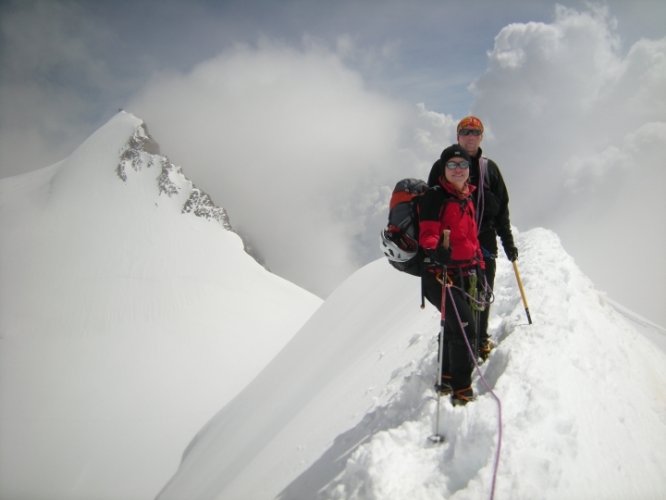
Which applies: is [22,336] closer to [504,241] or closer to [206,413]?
[206,413]

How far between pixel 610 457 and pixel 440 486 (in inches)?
55.0

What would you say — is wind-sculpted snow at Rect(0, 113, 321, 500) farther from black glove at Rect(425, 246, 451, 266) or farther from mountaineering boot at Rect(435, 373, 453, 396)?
black glove at Rect(425, 246, 451, 266)

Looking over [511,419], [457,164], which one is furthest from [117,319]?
[511,419]

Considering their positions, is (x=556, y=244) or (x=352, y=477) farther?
(x=556, y=244)

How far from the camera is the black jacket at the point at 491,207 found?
15.6ft

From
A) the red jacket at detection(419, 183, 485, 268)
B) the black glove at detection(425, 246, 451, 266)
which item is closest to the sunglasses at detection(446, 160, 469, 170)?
the red jacket at detection(419, 183, 485, 268)

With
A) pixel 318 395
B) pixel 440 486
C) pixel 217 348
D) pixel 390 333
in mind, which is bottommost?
pixel 440 486

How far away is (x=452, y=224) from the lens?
3.90 m

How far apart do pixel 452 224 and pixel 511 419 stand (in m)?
1.92

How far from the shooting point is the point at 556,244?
8.78 m

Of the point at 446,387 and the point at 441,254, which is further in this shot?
the point at 446,387

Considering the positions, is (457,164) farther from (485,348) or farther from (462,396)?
(485,348)

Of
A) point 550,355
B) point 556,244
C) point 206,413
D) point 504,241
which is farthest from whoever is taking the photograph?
point 206,413

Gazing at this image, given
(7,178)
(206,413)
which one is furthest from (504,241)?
(7,178)
